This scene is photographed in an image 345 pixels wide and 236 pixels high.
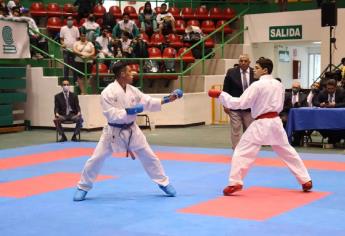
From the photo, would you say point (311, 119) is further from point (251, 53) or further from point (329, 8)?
point (251, 53)

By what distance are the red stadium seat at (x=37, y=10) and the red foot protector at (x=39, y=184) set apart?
436 inches

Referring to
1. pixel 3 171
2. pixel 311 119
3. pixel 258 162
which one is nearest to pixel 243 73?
pixel 258 162

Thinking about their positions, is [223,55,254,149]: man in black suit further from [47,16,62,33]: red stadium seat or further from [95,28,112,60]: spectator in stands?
[47,16,62,33]: red stadium seat

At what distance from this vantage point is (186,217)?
634 centimetres

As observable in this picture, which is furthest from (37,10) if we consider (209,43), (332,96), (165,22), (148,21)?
(332,96)

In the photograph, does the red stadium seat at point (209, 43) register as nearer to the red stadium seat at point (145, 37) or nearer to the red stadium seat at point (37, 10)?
the red stadium seat at point (145, 37)

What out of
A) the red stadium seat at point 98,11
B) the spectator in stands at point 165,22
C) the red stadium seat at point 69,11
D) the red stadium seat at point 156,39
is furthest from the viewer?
the red stadium seat at point 98,11

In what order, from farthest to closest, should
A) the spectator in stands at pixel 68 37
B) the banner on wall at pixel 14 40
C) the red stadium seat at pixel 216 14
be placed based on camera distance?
the red stadium seat at pixel 216 14 < the spectator in stands at pixel 68 37 < the banner on wall at pixel 14 40

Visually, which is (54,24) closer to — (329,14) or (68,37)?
(68,37)

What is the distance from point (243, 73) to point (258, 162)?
1.68 m

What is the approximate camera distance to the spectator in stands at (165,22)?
64.1 ft

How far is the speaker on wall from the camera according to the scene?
54.8 ft

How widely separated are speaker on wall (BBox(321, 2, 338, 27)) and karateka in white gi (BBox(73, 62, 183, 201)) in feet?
36.1

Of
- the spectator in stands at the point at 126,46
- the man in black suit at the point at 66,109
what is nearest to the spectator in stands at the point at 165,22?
the spectator in stands at the point at 126,46
